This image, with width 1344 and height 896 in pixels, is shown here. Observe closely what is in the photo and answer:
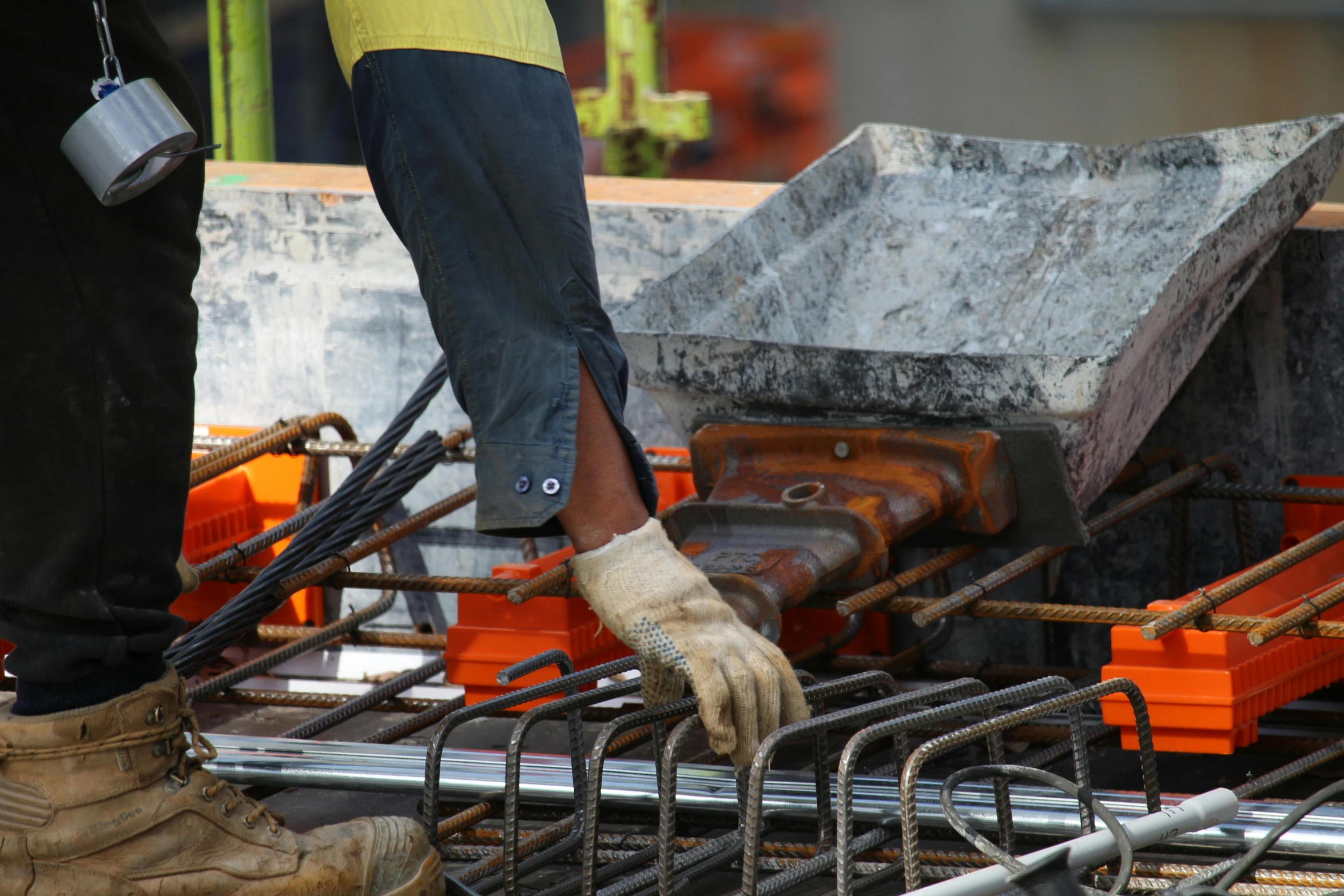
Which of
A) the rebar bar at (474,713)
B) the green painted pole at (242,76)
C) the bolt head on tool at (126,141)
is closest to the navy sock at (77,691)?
the rebar bar at (474,713)

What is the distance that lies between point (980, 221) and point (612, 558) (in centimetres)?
235

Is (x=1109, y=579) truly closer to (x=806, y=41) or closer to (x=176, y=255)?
(x=176, y=255)

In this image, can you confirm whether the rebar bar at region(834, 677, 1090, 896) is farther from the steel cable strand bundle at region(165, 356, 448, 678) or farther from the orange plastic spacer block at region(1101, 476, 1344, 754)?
the steel cable strand bundle at region(165, 356, 448, 678)

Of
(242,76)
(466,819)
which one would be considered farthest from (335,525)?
(242,76)

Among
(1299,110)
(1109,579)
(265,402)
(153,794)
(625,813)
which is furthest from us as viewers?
(1299,110)

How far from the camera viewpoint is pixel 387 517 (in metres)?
4.18

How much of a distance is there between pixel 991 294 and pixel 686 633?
2158 mm

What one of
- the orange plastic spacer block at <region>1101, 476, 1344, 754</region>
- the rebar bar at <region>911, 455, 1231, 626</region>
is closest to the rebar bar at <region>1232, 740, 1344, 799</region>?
the orange plastic spacer block at <region>1101, 476, 1344, 754</region>

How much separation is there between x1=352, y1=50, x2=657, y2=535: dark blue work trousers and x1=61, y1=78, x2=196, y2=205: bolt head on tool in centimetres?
22

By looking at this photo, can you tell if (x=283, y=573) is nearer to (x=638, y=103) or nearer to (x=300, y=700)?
(x=300, y=700)

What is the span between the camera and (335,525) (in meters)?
3.26

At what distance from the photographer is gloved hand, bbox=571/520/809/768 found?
1.97 meters

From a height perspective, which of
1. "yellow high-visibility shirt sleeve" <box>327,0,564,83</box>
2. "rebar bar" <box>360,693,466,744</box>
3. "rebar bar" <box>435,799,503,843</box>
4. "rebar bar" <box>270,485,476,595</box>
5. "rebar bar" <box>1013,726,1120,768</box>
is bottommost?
"rebar bar" <box>1013,726,1120,768</box>

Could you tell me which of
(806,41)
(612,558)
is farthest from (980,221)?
(806,41)
